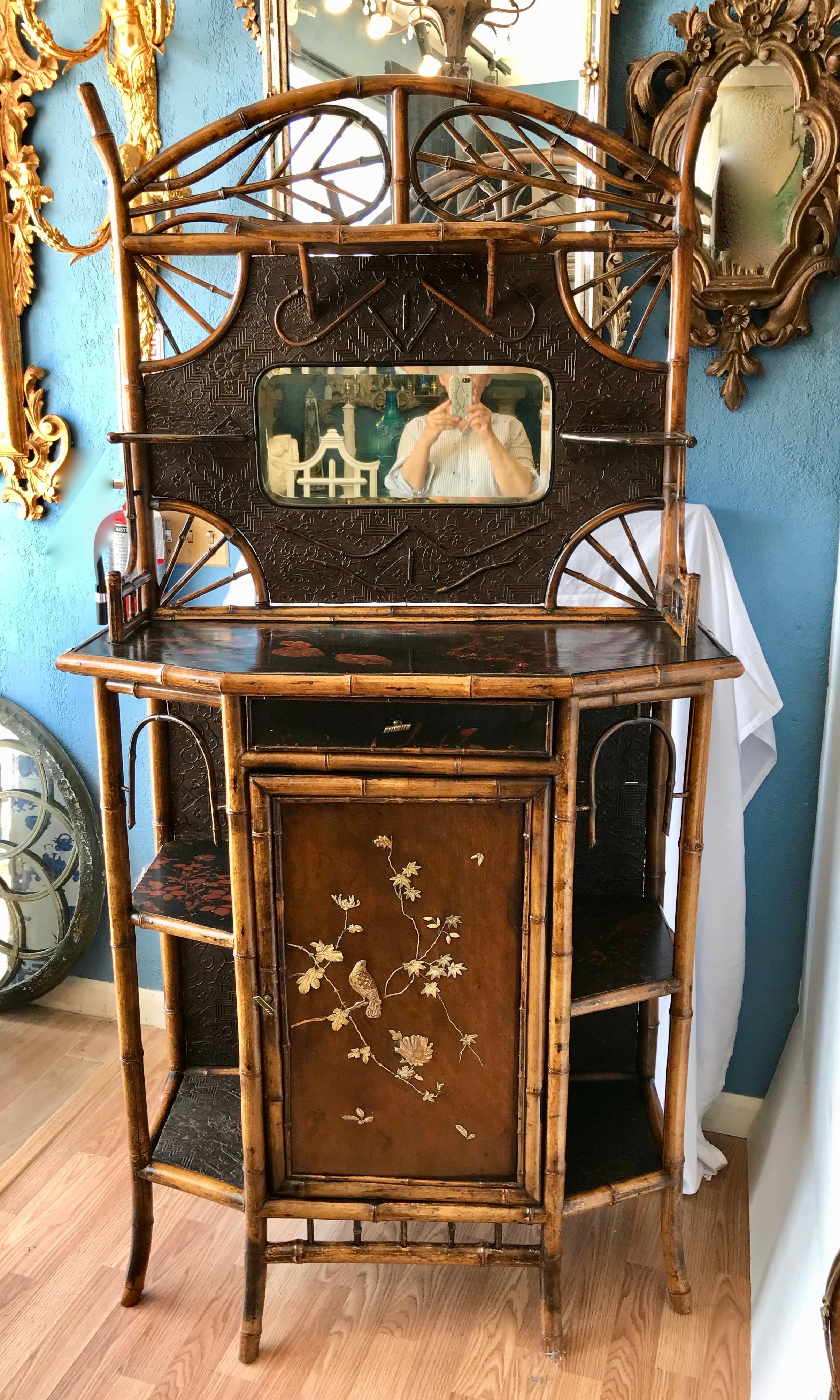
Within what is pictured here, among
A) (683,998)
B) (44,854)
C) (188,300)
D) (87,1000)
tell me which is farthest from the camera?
(87,1000)

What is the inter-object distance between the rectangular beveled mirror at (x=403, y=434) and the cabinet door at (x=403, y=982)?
550 mm

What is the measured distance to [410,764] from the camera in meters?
1.48

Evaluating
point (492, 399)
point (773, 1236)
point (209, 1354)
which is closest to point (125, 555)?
point (492, 399)

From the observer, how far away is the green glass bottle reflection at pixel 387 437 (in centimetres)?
175

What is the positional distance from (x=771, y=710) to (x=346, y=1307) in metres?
1.30

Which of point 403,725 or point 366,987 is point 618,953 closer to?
point 366,987

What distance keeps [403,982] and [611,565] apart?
0.75 m

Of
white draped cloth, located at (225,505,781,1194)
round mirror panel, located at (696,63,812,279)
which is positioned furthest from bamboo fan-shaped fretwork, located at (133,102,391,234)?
white draped cloth, located at (225,505,781,1194)

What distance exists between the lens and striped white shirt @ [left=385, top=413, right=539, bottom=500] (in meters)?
1.74

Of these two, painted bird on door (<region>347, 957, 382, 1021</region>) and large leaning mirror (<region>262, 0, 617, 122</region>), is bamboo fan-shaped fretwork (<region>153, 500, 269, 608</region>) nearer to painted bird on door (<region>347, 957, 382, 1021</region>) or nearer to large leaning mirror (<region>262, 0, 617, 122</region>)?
painted bird on door (<region>347, 957, 382, 1021</region>)

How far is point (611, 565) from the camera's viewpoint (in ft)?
5.69

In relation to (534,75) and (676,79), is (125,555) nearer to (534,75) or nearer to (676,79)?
(534,75)

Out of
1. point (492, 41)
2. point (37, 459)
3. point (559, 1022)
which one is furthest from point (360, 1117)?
point (492, 41)

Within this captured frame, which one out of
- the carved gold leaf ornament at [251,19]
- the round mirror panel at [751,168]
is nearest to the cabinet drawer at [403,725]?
the round mirror panel at [751,168]
